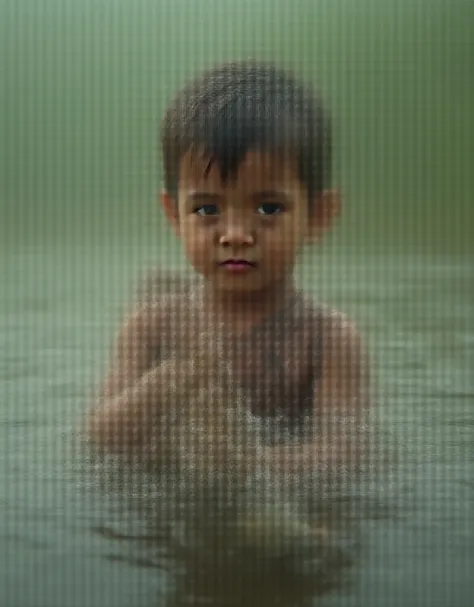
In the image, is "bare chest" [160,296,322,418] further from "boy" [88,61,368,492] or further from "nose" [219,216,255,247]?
"nose" [219,216,255,247]

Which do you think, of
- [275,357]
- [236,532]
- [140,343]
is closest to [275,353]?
[275,357]

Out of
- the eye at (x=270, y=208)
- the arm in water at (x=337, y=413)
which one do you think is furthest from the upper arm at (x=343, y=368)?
the eye at (x=270, y=208)

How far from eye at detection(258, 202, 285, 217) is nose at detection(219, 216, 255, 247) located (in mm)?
18

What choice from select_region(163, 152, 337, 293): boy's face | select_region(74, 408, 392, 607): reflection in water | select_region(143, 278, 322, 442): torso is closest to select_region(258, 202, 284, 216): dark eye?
select_region(163, 152, 337, 293): boy's face

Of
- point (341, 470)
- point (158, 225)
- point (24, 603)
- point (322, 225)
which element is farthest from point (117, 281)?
point (24, 603)

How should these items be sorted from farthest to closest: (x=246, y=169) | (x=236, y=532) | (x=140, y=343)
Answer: (x=140, y=343) → (x=246, y=169) → (x=236, y=532)

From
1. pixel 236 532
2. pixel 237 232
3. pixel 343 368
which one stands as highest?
pixel 237 232

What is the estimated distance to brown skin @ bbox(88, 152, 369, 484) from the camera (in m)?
0.82

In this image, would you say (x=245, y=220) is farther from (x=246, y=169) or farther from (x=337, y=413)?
(x=337, y=413)

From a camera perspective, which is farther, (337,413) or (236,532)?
(337,413)

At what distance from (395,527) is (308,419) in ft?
0.58

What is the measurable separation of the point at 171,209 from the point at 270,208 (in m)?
0.11

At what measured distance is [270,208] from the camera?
0.86 metres

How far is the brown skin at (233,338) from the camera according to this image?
0.82 meters
